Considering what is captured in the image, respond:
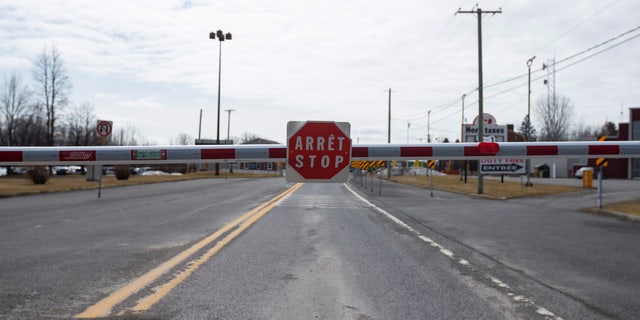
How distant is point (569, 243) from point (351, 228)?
14.1 feet

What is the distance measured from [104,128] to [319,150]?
1421 centimetres

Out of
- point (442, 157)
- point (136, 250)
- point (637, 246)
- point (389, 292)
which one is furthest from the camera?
point (637, 246)

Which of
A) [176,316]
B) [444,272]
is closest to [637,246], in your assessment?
[444,272]

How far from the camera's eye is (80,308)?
4516 mm

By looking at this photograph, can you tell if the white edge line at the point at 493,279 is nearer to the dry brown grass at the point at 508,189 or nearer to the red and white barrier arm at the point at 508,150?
the red and white barrier arm at the point at 508,150

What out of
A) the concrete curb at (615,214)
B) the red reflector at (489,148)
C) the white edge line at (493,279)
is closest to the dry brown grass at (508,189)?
the concrete curb at (615,214)

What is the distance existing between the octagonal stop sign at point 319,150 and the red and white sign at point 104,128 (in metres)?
13.7

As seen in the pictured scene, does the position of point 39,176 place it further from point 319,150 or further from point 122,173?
point 319,150

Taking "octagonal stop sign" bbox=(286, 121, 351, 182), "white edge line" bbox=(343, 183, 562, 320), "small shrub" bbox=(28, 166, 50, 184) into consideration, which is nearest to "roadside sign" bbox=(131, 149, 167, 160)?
"octagonal stop sign" bbox=(286, 121, 351, 182)

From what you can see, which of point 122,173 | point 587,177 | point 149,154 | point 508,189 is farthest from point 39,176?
point 587,177

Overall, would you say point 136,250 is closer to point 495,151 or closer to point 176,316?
point 176,316

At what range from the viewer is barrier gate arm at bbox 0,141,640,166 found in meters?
4.39

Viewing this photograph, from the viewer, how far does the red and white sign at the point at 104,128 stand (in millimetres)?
15945

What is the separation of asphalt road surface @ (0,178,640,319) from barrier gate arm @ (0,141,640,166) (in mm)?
1398
